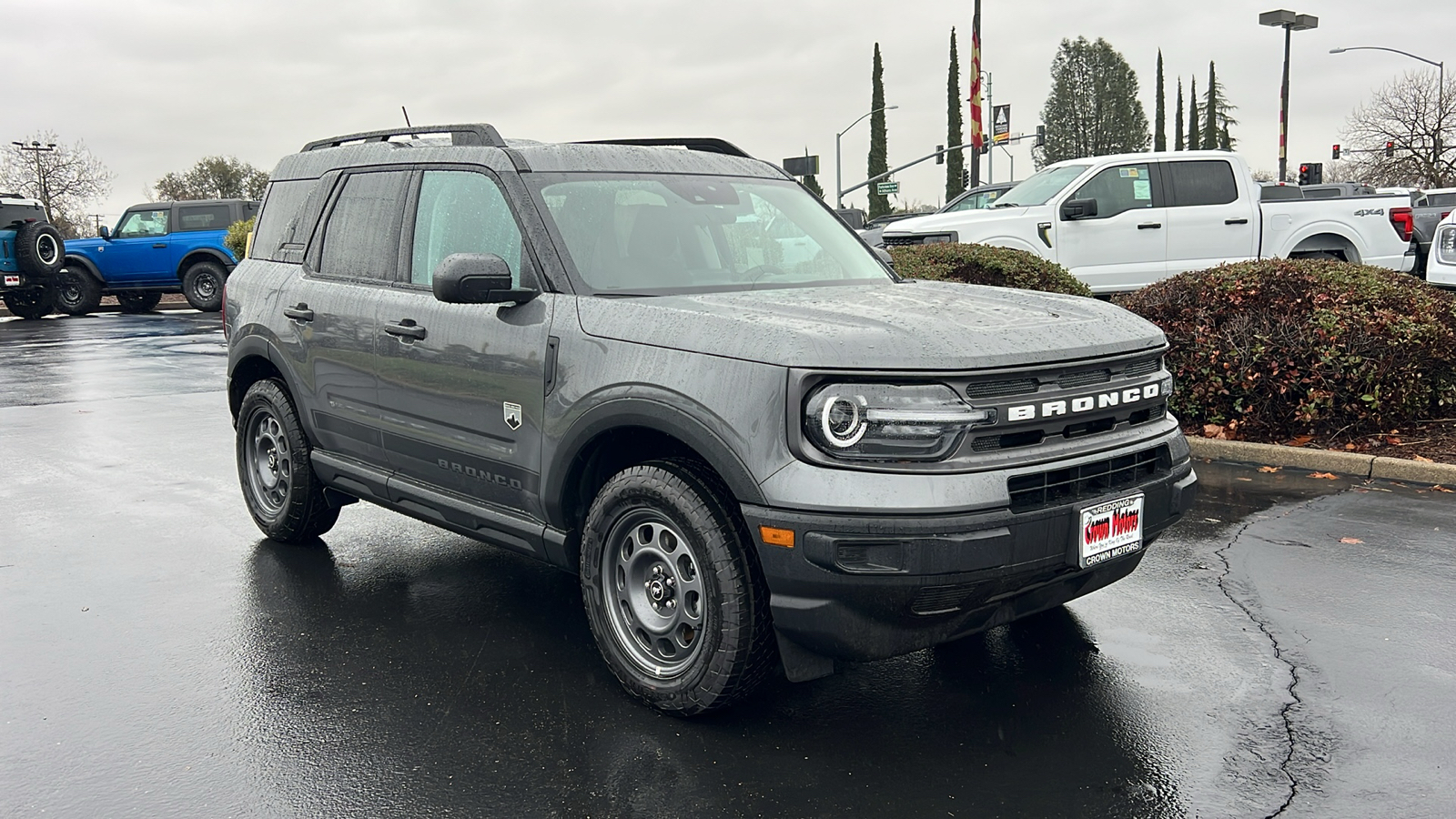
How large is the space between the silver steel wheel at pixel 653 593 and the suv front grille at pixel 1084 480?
100cm

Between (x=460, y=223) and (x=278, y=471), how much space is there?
1.99 metres

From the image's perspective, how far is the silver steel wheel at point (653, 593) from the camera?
12.4ft

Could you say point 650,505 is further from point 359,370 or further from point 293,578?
point 293,578

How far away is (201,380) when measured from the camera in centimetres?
1302

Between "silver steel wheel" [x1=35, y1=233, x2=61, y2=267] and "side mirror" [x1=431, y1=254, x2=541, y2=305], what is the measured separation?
74.6ft

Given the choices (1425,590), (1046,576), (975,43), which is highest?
(975,43)

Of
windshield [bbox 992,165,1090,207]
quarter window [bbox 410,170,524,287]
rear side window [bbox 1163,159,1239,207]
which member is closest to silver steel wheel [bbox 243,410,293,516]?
quarter window [bbox 410,170,524,287]

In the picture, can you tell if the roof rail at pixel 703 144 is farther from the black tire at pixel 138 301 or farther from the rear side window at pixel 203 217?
the black tire at pixel 138 301

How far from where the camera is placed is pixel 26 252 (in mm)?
23141

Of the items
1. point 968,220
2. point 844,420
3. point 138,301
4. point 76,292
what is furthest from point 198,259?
point 844,420

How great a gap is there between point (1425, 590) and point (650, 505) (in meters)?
3.46

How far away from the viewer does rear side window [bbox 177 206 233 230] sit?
24266mm

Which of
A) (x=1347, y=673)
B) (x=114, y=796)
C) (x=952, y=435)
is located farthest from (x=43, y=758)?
(x=1347, y=673)

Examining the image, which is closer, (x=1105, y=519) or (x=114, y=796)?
(x=114, y=796)
